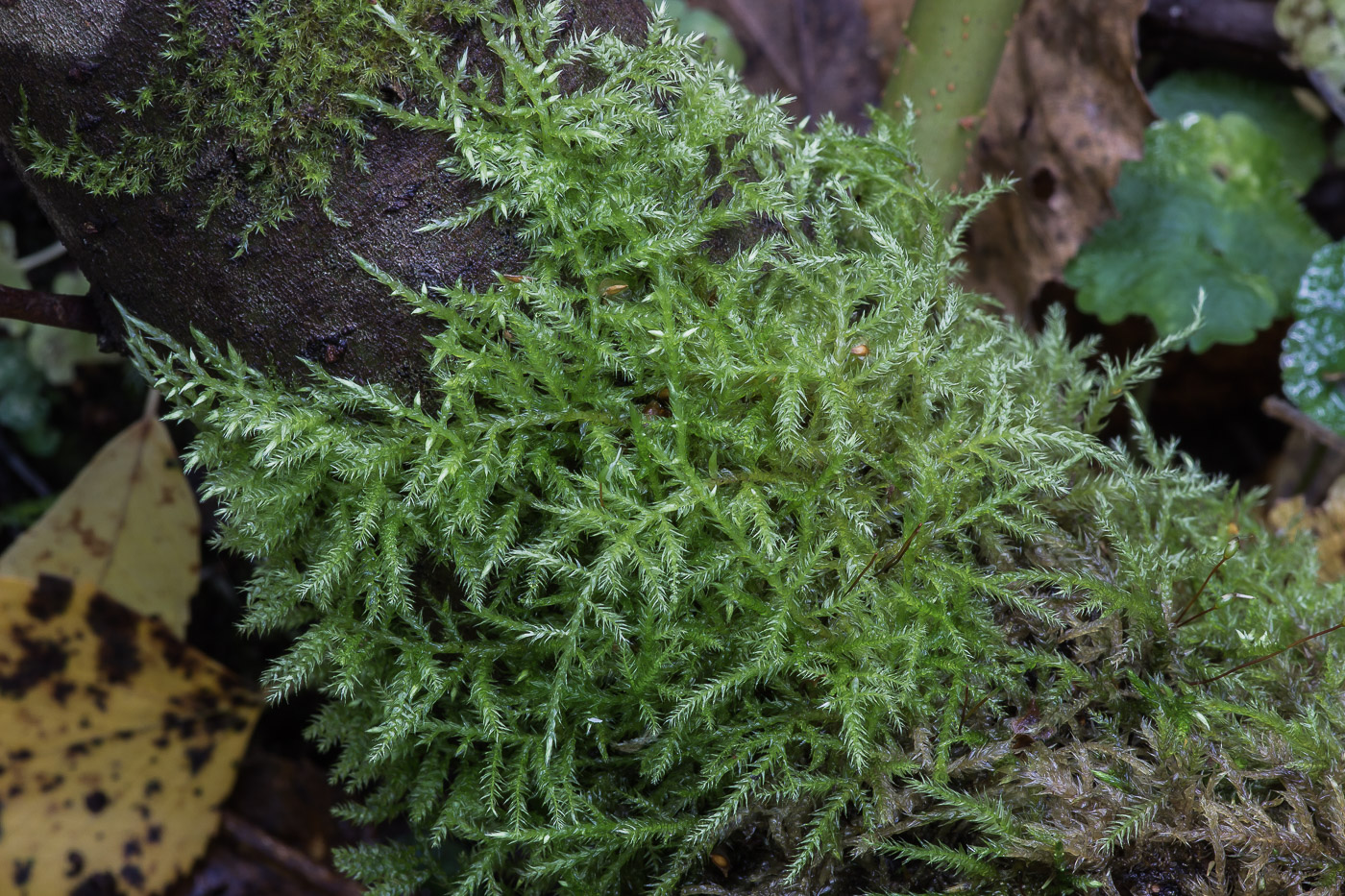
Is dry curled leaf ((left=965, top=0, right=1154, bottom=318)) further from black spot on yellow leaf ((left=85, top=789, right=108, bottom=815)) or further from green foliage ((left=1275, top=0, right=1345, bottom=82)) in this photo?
black spot on yellow leaf ((left=85, top=789, right=108, bottom=815))

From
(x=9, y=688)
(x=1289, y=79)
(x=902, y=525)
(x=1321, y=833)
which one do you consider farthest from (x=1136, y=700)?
(x=1289, y=79)

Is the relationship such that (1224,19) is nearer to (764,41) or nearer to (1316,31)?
(1316,31)

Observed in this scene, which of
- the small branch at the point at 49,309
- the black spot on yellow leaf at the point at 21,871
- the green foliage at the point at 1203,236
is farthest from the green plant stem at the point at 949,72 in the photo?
the black spot on yellow leaf at the point at 21,871

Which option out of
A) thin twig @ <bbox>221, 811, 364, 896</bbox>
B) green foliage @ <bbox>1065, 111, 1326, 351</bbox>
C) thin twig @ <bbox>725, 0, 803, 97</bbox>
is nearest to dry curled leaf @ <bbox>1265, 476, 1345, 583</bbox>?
green foliage @ <bbox>1065, 111, 1326, 351</bbox>

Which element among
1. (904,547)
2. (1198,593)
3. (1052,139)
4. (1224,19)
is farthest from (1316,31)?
(904,547)

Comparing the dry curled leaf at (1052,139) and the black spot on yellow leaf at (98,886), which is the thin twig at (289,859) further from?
the dry curled leaf at (1052,139)

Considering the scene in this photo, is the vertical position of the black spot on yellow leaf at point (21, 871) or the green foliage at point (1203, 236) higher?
the green foliage at point (1203, 236)

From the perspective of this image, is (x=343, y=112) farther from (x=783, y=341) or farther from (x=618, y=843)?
(x=618, y=843)
